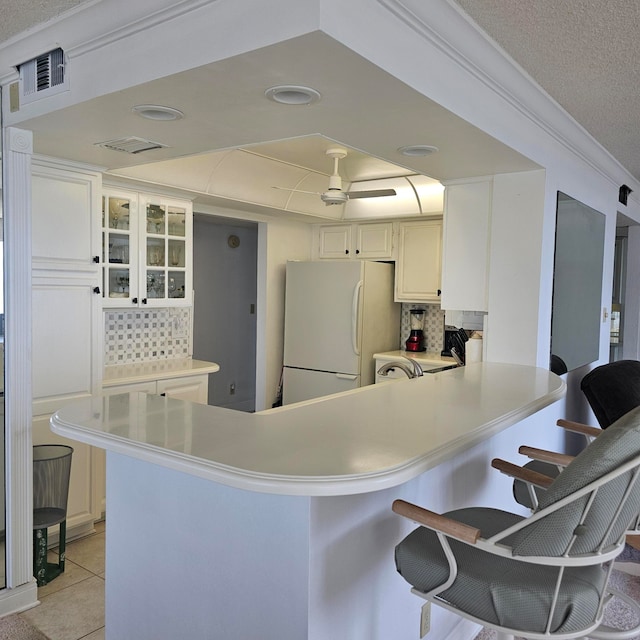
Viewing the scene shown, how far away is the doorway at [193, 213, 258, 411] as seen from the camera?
5.83 meters

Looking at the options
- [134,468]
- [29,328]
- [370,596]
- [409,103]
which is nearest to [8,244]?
[29,328]

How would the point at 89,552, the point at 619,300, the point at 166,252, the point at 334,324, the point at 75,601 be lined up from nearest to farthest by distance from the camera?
the point at 75,601, the point at 89,552, the point at 166,252, the point at 334,324, the point at 619,300

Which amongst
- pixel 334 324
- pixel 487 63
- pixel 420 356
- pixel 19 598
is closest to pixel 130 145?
pixel 487 63

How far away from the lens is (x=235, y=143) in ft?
7.94

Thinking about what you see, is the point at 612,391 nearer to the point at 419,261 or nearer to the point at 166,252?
the point at 419,261

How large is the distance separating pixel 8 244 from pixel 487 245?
232 centimetres

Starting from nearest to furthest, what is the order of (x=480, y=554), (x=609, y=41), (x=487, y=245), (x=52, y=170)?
1. (x=480, y=554)
2. (x=609, y=41)
3. (x=52, y=170)
4. (x=487, y=245)

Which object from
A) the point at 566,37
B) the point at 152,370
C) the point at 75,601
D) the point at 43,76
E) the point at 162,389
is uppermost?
the point at 566,37

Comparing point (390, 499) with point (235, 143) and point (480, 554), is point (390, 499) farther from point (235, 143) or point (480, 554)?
point (235, 143)

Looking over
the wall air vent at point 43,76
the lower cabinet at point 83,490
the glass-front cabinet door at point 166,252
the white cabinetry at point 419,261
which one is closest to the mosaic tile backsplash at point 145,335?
the glass-front cabinet door at point 166,252

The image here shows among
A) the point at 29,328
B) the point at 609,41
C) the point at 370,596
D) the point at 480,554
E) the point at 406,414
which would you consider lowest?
the point at 370,596

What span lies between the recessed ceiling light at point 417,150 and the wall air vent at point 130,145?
107cm

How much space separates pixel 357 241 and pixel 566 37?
3240 millimetres

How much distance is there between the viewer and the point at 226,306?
20.1 feet
